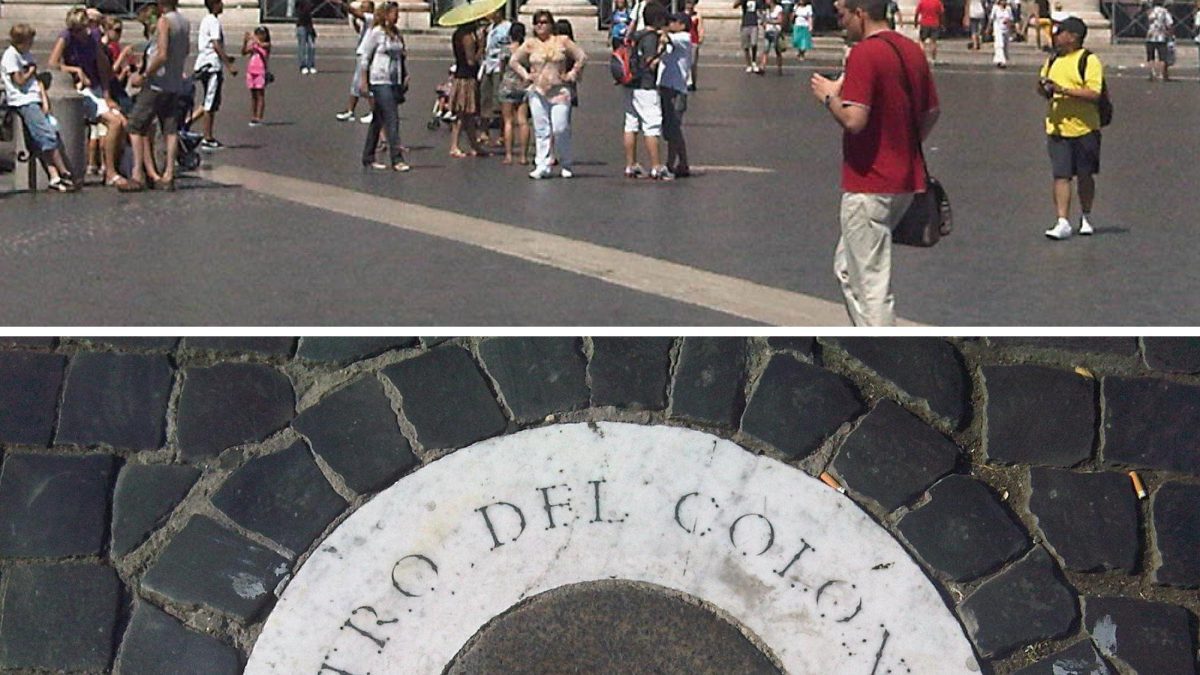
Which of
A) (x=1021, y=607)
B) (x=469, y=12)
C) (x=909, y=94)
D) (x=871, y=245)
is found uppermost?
(x=909, y=94)

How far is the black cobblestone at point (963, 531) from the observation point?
5.89 m

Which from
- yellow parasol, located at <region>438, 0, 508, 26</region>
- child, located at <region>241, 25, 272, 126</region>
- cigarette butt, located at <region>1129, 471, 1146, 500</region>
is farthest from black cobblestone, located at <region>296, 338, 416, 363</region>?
child, located at <region>241, 25, 272, 126</region>

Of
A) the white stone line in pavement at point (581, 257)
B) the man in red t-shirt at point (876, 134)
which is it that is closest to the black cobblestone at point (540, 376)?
the man in red t-shirt at point (876, 134)

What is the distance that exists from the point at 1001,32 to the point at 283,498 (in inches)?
1308

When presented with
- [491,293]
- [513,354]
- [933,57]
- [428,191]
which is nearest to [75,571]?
[513,354]

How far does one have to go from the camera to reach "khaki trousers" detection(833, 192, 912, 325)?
8.88 meters

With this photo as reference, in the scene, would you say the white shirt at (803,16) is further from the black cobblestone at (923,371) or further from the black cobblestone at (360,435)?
the black cobblestone at (360,435)

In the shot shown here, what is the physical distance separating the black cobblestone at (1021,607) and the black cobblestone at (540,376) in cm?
120

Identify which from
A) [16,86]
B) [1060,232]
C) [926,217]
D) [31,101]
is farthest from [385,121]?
[926,217]

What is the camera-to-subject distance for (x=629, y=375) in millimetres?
6000

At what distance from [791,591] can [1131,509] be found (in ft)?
3.27

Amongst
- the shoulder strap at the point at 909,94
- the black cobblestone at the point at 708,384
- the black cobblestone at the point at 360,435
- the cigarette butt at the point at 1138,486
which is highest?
the shoulder strap at the point at 909,94

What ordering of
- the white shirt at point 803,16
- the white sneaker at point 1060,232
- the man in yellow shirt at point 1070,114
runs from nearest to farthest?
the man in yellow shirt at point 1070,114
the white sneaker at point 1060,232
the white shirt at point 803,16

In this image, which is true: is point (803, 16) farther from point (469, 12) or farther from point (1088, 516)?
point (1088, 516)
